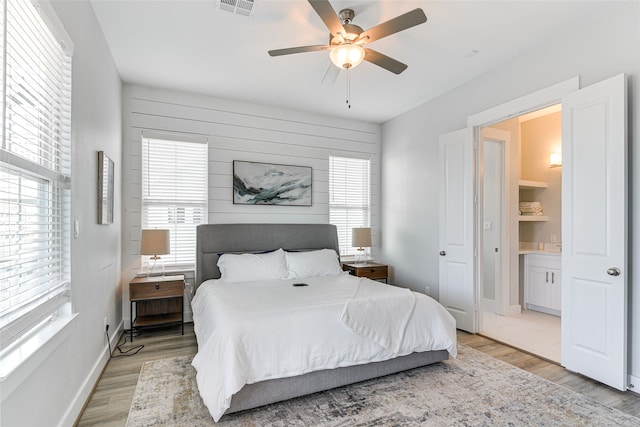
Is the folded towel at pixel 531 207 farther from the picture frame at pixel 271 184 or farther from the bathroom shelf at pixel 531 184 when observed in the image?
the picture frame at pixel 271 184

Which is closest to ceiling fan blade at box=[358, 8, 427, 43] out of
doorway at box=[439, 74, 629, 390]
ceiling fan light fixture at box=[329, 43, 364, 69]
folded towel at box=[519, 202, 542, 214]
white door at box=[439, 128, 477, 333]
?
ceiling fan light fixture at box=[329, 43, 364, 69]

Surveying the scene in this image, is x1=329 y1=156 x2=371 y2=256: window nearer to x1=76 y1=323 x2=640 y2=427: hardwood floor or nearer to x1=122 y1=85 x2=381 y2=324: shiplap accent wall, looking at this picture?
x1=122 y1=85 x2=381 y2=324: shiplap accent wall

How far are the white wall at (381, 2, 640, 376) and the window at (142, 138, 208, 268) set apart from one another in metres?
2.92

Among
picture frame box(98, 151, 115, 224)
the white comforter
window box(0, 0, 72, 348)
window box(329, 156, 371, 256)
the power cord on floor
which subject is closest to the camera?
window box(0, 0, 72, 348)

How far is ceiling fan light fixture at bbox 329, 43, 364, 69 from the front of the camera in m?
2.51

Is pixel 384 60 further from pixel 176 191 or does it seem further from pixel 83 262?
pixel 176 191

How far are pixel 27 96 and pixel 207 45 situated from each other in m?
1.88

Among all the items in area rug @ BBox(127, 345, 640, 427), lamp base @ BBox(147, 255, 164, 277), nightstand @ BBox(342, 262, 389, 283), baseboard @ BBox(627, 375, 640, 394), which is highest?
lamp base @ BBox(147, 255, 164, 277)

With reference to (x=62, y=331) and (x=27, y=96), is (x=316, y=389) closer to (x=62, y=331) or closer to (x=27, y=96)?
(x=62, y=331)

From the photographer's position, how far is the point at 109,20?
2.79m

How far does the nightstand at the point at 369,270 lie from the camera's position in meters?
4.81

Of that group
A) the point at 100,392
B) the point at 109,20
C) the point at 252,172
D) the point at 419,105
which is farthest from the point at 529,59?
the point at 100,392

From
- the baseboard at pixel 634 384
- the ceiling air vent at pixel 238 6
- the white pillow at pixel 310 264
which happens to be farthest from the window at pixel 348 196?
the baseboard at pixel 634 384

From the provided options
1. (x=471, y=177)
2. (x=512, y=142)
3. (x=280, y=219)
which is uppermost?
(x=512, y=142)
